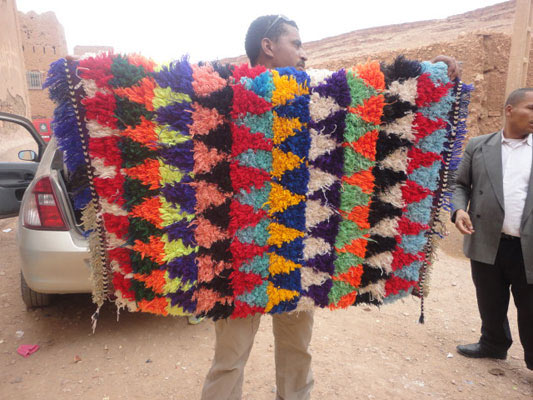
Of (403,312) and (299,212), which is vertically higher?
(299,212)

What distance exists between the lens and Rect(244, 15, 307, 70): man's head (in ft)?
6.46

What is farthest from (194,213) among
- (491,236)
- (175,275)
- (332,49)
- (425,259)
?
(332,49)

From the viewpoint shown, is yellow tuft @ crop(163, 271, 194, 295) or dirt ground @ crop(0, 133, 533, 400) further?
dirt ground @ crop(0, 133, 533, 400)

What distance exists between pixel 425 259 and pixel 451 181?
0.36 metres

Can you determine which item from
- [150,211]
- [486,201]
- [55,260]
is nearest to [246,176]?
[150,211]

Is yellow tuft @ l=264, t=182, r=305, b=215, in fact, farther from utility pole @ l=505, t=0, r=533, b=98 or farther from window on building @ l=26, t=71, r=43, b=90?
window on building @ l=26, t=71, r=43, b=90

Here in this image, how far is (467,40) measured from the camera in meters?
7.97

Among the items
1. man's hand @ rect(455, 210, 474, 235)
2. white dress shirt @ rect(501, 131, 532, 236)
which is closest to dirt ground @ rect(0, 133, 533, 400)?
man's hand @ rect(455, 210, 474, 235)

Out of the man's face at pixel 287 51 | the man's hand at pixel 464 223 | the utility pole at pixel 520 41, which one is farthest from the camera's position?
the utility pole at pixel 520 41

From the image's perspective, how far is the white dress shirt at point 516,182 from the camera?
2410mm

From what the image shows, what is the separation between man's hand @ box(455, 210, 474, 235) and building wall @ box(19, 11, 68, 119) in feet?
77.7

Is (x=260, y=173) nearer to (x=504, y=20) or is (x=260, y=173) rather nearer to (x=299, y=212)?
(x=299, y=212)

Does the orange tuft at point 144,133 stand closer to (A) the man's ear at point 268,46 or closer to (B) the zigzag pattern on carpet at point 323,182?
(B) the zigzag pattern on carpet at point 323,182

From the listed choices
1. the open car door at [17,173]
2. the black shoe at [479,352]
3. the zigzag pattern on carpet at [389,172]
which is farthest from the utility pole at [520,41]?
the open car door at [17,173]
